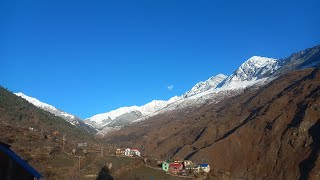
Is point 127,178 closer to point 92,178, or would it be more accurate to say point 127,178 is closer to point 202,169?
point 92,178

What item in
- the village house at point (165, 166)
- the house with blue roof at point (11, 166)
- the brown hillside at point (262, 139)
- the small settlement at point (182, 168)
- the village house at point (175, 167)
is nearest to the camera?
the house with blue roof at point (11, 166)

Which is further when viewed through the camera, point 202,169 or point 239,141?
point 239,141

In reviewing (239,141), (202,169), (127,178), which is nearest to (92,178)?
(127,178)

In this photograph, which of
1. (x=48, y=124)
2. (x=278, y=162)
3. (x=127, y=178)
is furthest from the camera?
(x=48, y=124)

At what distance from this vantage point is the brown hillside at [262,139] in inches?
3664

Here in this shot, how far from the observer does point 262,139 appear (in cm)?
10725

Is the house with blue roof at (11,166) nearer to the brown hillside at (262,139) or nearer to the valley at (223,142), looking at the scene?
the valley at (223,142)

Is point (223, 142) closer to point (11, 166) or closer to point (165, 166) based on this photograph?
A: point (165, 166)

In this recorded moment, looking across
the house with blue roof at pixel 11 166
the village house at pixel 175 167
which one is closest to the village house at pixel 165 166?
the village house at pixel 175 167

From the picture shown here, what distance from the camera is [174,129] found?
15775 centimetres

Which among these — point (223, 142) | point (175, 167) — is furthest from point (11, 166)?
point (223, 142)

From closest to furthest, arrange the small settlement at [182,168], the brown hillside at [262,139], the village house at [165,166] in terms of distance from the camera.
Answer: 1. the village house at [165,166]
2. the small settlement at [182,168]
3. the brown hillside at [262,139]

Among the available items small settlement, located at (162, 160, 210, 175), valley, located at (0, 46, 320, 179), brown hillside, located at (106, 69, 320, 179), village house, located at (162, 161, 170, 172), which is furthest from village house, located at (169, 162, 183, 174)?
brown hillside, located at (106, 69, 320, 179)

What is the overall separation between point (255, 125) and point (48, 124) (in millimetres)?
62675
